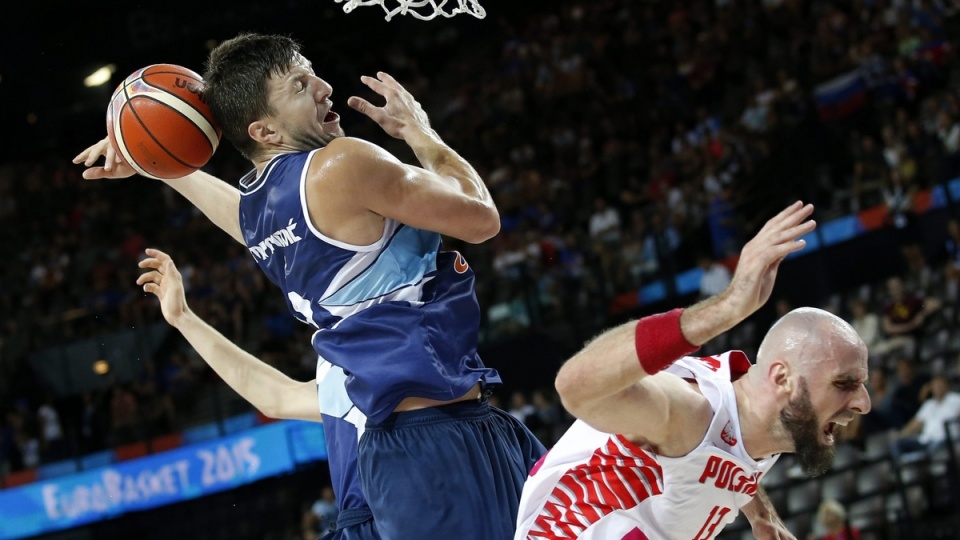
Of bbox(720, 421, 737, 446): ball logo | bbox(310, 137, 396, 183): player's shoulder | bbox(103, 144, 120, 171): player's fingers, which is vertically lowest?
bbox(720, 421, 737, 446): ball logo

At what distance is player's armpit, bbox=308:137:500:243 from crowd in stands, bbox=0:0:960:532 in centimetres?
731

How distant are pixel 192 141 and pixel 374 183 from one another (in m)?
0.85

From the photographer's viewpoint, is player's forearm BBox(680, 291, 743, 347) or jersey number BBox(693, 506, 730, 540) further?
jersey number BBox(693, 506, 730, 540)

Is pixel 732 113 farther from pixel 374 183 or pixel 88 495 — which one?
pixel 374 183

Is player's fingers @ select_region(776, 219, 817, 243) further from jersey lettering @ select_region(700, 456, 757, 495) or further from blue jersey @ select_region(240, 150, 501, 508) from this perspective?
blue jersey @ select_region(240, 150, 501, 508)

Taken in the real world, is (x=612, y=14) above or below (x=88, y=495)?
above

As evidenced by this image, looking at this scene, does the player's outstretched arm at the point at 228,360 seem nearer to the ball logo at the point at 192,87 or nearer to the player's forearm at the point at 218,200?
the player's forearm at the point at 218,200

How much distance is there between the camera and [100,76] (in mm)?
21609

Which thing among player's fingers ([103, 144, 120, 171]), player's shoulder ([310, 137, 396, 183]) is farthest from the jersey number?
player's fingers ([103, 144, 120, 171])

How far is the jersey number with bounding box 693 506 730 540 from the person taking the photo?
3359 millimetres

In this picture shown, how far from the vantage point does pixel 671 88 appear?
54.6 feet

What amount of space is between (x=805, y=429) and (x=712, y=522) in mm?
488

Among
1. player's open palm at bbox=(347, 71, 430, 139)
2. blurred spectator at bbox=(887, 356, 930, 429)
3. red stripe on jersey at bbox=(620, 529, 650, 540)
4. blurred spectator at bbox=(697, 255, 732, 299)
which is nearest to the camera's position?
red stripe on jersey at bbox=(620, 529, 650, 540)

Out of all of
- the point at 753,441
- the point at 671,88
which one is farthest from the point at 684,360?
the point at 671,88
